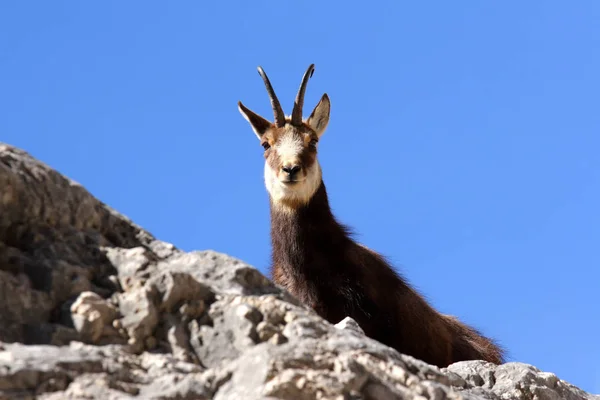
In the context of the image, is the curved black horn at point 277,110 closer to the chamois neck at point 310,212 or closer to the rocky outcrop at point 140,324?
the chamois neck at point 310,212

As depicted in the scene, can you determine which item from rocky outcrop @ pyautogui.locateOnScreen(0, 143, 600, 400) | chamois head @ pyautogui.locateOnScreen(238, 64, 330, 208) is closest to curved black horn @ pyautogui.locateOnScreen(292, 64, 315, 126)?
chamois head @ pyautogui.locateOnScreen(238, 64, 330, 208)

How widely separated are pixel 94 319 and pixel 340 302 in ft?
23.2

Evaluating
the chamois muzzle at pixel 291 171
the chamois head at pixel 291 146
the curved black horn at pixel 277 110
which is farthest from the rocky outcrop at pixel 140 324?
the curved black horn at pixel 277 110

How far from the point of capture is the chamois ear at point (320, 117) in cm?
1310

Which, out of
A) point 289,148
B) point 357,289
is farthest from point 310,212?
point 357,289

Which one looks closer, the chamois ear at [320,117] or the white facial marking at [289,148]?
the white facial marking at [289,148]

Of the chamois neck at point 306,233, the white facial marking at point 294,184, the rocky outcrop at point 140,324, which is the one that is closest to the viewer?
the rocky outcrop at point 140,324

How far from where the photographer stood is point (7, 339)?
3.72 m

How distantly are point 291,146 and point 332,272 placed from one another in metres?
1.75

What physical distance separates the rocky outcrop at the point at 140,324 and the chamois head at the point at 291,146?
23.3 ft

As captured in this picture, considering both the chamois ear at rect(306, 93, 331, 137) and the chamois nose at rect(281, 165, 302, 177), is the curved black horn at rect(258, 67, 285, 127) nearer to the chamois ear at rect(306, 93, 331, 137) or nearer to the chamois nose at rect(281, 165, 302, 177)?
the chamois ear at rect(306, 93, 331, 137)

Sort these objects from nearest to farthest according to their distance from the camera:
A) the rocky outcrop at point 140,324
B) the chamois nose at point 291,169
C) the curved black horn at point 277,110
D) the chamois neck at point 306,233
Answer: the rocky outcrop at point 140,324 → the chamois neck at point 306,233 → the chamois nose at point 291,169 → the curved black horn at point 277,110

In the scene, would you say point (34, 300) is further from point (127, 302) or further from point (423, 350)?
point (423, 350)

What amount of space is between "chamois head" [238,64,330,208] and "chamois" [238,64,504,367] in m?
0.01
